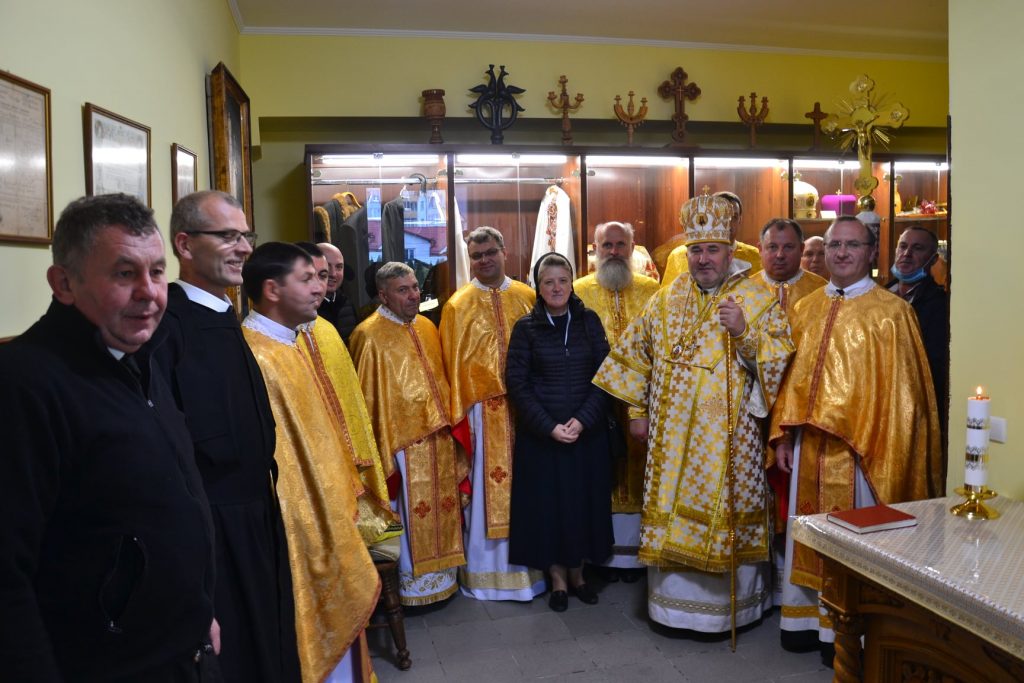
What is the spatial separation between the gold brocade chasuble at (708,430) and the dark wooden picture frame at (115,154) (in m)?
2.25

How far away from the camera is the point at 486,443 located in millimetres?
4086

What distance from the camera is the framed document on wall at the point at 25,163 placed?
1765mm

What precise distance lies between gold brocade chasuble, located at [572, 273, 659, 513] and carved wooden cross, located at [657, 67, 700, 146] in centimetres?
206

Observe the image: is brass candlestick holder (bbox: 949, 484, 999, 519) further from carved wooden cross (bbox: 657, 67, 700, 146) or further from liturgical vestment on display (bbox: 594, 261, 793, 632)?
carved wooden cross (bbox: 657, 67, 700, 146)

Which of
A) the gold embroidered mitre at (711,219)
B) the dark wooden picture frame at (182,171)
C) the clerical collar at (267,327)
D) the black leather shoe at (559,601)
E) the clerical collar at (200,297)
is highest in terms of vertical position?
the dark wooden picture frame at (182,171)

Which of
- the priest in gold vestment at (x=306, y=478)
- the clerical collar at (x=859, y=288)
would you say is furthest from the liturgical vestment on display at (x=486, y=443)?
the clerical collar at (x=859, y=288)

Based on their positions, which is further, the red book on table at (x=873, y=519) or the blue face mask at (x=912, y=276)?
the blue face mask at (x=912, y=276)

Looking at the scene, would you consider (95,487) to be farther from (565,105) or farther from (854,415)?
(565,105)

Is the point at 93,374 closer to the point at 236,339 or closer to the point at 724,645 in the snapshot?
the point at 236,339

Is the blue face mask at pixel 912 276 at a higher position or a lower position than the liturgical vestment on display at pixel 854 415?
higher

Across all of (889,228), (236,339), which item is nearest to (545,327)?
(236,339)

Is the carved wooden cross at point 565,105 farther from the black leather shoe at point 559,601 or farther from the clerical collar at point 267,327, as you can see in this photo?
the clerical collar at point 267,327

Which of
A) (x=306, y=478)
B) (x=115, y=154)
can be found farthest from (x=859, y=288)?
(x=115, y=154)

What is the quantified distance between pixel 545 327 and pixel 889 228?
149 inches
